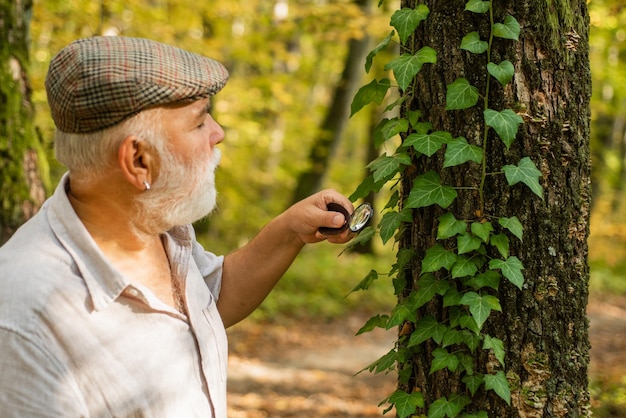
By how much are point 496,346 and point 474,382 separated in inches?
5.7

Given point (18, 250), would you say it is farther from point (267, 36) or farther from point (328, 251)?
point (328, 251)

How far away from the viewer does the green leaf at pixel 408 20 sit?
76.6 inches

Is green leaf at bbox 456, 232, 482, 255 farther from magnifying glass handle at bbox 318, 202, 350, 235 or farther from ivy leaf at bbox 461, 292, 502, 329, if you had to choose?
magnifying glass handle at bbox 318, 202, 350, 235

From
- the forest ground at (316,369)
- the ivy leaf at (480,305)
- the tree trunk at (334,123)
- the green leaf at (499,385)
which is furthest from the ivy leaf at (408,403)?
the tree trunk at (334,123)

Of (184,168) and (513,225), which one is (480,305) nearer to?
(513,225)

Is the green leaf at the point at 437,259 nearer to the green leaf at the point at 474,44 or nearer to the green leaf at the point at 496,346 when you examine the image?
the green leaf at the point at 496,346

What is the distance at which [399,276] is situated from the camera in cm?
218

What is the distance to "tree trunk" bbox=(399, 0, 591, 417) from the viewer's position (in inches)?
74.8

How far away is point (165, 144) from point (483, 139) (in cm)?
96

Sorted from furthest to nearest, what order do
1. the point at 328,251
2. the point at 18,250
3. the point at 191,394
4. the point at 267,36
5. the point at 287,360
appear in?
1. the point at 328,251
2. the point at 267,36
3. the point at 287,360
4. the point at 191,394
5. the point at 18,250

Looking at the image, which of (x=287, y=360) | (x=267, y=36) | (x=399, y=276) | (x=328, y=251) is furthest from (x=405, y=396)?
(x=328, y=251)

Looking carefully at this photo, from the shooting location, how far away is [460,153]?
1880 mm

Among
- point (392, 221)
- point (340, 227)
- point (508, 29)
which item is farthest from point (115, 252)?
point (508, 29)

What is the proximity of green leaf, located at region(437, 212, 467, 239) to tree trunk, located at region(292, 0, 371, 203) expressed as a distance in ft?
34.6
